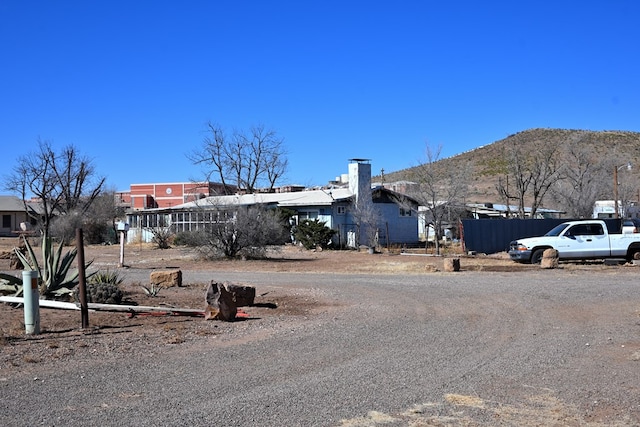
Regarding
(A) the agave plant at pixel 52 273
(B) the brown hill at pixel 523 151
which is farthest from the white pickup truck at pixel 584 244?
(B) the brown hill at pixel 523 151

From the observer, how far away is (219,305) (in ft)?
41.9

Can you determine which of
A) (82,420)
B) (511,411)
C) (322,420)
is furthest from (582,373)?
(82,420)

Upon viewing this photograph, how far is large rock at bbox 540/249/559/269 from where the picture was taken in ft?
82.4

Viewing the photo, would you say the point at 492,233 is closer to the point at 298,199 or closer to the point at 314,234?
the point at 314,234

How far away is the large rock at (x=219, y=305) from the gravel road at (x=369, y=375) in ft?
1.40

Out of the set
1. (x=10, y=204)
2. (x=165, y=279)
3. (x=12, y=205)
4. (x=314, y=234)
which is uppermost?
(x=10, y=204)

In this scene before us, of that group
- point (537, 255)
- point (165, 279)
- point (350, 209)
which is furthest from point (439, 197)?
point (165, 279)

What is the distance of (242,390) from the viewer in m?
7.67

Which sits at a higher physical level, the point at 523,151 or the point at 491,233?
the point at 523,151

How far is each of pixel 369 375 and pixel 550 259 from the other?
1834 centimetres

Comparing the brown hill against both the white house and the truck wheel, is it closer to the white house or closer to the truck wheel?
the white house

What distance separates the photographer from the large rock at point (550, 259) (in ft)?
82.4

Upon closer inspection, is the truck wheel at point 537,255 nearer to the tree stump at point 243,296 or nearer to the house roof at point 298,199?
the tree stump at point 243,296

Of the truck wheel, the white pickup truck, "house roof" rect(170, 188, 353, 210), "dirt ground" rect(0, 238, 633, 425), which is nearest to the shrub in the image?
"house roof" rect(170, 188, 353, 210)
